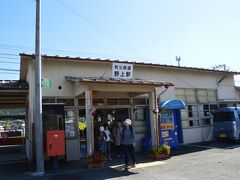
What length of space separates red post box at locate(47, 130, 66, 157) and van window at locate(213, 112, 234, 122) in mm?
9894

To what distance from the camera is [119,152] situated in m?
13.6

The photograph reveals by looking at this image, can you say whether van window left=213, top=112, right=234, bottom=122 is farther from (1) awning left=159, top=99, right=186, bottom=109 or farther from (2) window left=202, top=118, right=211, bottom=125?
(1) awning left=159, top=99, right=186, bottom=109

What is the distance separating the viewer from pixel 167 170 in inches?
378

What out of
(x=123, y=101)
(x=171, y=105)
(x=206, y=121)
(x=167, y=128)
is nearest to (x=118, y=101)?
(x=123, y=101)

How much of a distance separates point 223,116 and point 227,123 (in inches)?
20.8

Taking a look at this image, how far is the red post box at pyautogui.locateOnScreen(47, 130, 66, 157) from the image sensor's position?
1059 centimetres

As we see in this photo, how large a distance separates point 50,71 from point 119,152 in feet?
16.3

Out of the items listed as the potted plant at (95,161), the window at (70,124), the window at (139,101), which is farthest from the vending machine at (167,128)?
the potted plant at (95,161)

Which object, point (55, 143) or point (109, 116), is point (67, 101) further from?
point (55, 143)

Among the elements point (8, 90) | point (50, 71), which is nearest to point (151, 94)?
point (50, 71)

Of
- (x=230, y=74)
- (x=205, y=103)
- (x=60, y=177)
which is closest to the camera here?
(x=60, y=177)

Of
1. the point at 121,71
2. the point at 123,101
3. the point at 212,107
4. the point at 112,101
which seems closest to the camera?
the point at 121,71

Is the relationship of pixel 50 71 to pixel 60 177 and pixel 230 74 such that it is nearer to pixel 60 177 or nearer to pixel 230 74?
pixel 60 177

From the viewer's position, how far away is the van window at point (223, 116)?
1614 centimetres
